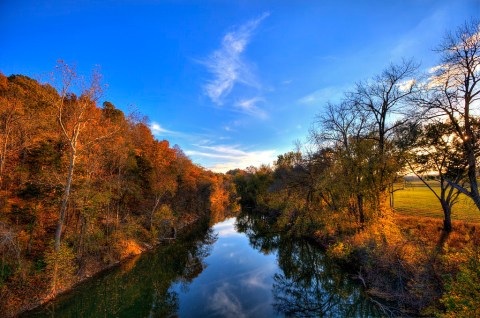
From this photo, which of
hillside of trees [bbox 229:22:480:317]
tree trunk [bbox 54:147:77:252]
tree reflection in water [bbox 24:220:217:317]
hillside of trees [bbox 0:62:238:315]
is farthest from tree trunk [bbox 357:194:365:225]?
tree trunk [bbox 54:147:77:252]

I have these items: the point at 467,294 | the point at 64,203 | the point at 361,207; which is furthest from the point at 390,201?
the point at 64,203

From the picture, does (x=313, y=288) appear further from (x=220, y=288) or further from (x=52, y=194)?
(x=52, y=194)

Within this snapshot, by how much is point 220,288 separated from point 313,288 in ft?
20.1

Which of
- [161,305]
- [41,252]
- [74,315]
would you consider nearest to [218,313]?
[161,305]

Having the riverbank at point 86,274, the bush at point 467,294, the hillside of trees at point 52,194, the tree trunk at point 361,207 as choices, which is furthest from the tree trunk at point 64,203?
the tree trunk at point 361,207

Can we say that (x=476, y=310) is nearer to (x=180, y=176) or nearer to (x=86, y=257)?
(x=86, y=257)

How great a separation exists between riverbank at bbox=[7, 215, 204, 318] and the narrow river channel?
1.40 ft

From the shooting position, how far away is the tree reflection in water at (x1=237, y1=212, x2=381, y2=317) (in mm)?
10961

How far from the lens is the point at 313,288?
13.6 m

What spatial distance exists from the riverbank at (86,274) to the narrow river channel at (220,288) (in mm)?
426

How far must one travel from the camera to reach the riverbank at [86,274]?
10048 millimetres

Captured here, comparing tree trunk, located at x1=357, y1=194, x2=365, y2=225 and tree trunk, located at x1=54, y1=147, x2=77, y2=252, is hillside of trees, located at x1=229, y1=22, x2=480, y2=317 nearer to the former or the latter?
tree trunk, located at x1=357, y1=194, x2=365, y2=225

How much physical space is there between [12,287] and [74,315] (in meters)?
3.20

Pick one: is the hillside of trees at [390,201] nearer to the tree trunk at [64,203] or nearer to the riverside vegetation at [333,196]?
the riverside vegetation at [333,196]
